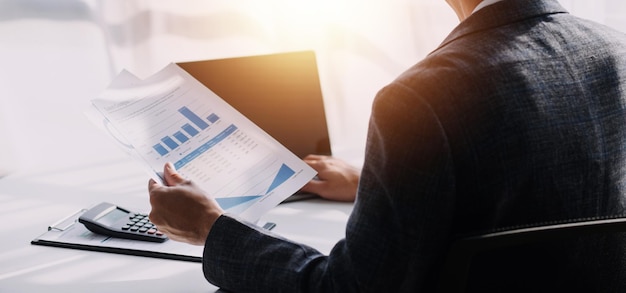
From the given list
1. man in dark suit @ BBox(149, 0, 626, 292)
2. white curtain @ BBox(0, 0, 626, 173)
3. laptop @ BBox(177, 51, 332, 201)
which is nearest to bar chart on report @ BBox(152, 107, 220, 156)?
laptop @ BBox(177, 51, 332, 201)

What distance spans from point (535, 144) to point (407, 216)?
155 millimetres

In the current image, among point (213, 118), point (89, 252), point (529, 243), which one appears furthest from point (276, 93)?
point (529, 243)

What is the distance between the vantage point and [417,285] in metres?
0.68

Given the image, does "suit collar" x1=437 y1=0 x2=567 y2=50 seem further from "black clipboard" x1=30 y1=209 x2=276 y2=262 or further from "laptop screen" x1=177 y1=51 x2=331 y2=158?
"laptop screen" x1=177 y1=51 x2=331 y2=158

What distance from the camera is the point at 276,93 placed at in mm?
1382

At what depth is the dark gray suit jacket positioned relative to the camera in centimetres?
65

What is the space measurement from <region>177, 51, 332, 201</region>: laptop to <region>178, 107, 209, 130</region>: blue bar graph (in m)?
0.26

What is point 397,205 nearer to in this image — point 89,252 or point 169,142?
point 169,142

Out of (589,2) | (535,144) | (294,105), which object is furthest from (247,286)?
(589,2)

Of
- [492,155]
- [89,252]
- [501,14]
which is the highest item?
[501,14]

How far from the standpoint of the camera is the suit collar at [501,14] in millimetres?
733

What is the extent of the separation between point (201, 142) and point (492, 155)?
553 millimetres

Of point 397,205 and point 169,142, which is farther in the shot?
point 169,142

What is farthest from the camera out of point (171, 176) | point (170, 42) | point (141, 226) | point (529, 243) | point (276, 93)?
point (170, 42)
